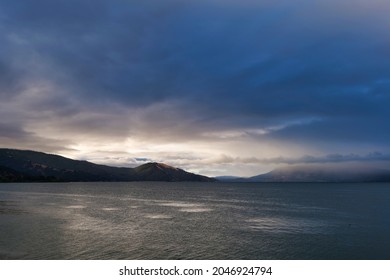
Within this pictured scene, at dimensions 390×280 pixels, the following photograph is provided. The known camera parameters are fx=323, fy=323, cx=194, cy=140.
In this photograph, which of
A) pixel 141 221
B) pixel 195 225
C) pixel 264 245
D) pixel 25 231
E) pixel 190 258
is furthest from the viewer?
pixel 141 221

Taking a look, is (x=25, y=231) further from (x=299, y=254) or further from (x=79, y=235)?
(x=299, y=254)

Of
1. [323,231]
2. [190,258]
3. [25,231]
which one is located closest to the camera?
[190,258]

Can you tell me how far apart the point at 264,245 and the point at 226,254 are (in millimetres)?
9431

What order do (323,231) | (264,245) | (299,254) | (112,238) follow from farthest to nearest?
(323,231) < (112,238) < (264,245) < (299,254)

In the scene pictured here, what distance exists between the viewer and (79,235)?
2616 inches

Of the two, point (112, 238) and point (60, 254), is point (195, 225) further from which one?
point (60, 254)

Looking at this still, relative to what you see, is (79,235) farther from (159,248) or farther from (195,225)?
(195,225)

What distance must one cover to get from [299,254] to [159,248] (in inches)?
940

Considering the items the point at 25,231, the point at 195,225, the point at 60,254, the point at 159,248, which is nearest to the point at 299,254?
the point at 159,248
